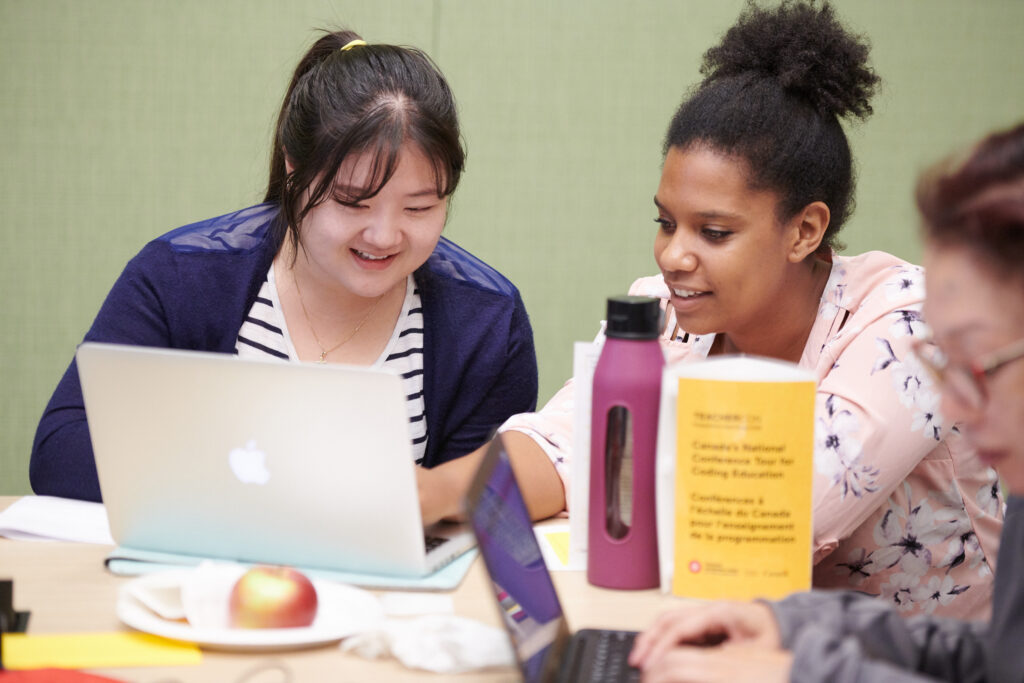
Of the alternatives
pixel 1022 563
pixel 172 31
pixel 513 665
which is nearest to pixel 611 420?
pixel 513 665

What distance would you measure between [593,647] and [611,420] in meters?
0.24

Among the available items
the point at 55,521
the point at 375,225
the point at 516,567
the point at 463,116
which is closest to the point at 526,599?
the point at 516,567

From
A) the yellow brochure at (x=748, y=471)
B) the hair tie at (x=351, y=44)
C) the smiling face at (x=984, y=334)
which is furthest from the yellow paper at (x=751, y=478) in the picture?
the hair tie at (x=351, y=44)

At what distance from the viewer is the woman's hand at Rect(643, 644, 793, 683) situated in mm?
771

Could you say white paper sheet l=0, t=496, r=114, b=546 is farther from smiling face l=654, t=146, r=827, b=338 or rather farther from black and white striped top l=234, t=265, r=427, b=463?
smiling face l=654, t=146, r=827, b=338

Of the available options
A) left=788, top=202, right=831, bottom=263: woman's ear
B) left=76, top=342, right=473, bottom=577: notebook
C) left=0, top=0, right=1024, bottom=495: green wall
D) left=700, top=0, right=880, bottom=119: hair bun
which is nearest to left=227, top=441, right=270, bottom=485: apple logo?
left=76, top=342, right=473, bottom=577: notebook

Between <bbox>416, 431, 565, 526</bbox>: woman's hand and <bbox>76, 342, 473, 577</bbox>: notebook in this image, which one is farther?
<bbox>416, 431, 565, 526</bbox>: woman's hand

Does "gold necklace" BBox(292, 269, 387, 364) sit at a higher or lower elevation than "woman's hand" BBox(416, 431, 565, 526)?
higher

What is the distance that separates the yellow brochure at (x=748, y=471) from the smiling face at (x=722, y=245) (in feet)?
1.44

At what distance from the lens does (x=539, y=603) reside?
0.90 m

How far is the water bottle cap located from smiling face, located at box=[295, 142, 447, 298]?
1.78ft

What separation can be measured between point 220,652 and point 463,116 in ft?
6.45

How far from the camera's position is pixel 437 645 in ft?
2.99

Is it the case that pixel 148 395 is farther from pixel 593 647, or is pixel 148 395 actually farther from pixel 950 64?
pixel 950 64
